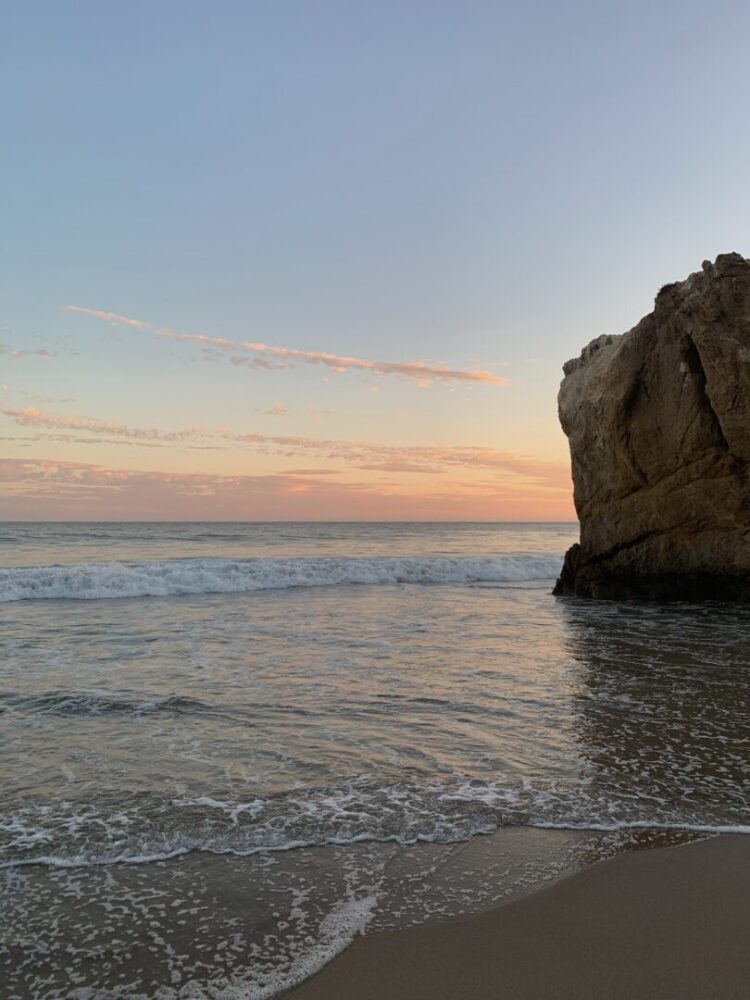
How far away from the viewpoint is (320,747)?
5.97 m

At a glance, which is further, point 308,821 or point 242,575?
point 242,575

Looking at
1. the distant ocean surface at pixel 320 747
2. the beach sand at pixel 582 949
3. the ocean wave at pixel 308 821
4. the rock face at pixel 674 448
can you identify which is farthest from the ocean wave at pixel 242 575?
the beach sand at pixel 582 949

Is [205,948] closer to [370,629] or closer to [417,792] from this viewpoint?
[417,792]

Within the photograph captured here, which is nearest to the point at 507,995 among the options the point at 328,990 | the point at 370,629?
the point at 328,990

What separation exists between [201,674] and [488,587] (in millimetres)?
Result: 15326

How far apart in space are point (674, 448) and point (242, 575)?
13587 mm

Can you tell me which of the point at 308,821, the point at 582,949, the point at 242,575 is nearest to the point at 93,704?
the point at 308,821

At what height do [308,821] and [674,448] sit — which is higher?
[674,448]

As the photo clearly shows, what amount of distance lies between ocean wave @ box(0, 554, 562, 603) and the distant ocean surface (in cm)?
554

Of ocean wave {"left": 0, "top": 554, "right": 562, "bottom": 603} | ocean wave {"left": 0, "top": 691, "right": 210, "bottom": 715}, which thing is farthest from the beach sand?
ocean wave {"left": 0, "top": 554, "right": 562, "bottom": 603}

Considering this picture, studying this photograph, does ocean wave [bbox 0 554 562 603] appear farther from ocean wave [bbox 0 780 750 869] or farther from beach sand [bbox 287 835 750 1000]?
beach sand [bbox 287 835 750 1000]

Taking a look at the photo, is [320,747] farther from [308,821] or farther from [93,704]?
[93,704]

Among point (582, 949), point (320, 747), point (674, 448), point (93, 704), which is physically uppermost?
point (674, 448)

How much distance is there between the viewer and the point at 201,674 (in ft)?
28.9
